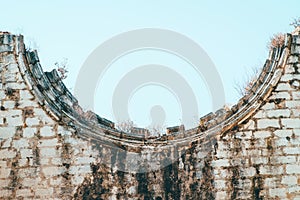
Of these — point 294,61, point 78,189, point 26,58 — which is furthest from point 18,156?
point 294,61

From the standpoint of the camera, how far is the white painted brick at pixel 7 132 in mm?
8148

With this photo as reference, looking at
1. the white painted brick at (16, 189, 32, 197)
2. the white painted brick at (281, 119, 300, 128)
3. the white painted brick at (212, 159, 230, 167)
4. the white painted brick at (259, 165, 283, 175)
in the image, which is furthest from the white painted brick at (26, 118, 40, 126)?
the white painted brick at (281, 119, 300, 128)

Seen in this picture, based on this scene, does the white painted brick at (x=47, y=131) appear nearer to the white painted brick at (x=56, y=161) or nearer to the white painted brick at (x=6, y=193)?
the white painted brick at (x=56, y=161)

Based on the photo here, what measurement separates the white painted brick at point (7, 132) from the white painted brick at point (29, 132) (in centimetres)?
18

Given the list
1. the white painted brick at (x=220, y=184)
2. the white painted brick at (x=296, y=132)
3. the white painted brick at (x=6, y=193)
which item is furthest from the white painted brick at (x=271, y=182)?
the white painted brick at (x=6, y=193)

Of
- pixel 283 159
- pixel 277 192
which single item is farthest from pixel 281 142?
pixel 277 192

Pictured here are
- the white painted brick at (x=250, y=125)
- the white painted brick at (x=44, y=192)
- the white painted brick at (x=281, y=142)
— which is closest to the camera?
the white painted brick at (x=44, y=192)

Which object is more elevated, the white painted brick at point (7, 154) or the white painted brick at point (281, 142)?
the white painted brick at point (281, 142)

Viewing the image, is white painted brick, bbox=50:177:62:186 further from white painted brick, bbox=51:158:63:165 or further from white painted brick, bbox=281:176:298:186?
white painted brick, bbox=281:176:298:186

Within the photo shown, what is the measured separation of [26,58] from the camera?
331 inches

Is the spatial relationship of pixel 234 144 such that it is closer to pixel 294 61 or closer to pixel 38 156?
pixel 294 61

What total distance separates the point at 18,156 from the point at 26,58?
162 centimetres

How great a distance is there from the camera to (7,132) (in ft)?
26.8

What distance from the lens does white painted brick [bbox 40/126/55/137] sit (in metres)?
8.16
